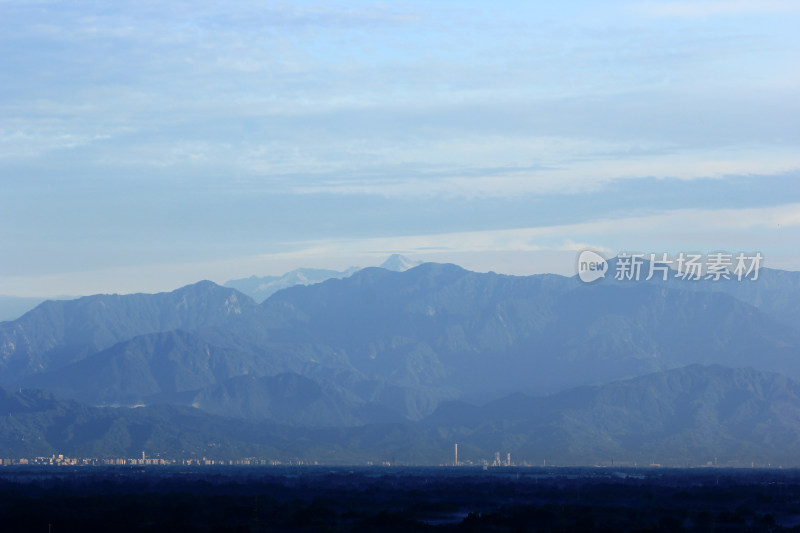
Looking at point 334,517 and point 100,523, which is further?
point 334,517

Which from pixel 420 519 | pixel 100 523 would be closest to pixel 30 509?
pixel 100 523

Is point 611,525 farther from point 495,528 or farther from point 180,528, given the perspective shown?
point 180,528

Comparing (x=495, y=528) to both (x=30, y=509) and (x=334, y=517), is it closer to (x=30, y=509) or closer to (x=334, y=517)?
(x=334, y=517)

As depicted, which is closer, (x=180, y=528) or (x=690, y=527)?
(x=180, y=528)

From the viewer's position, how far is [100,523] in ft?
565

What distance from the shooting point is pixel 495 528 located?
176000 mm

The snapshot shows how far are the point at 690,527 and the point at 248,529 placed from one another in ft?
204

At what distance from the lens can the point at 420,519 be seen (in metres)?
200

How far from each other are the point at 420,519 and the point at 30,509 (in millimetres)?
60701

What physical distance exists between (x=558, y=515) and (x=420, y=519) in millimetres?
21812

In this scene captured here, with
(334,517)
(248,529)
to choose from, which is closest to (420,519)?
(334,517)

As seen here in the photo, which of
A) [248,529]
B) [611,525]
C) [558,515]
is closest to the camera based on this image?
[248,529]

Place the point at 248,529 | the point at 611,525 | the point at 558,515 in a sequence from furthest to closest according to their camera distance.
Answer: the point at 558,515 < the point at 611,525 < the point at 248,529

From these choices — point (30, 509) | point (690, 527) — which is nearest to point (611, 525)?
point (690, 527)
